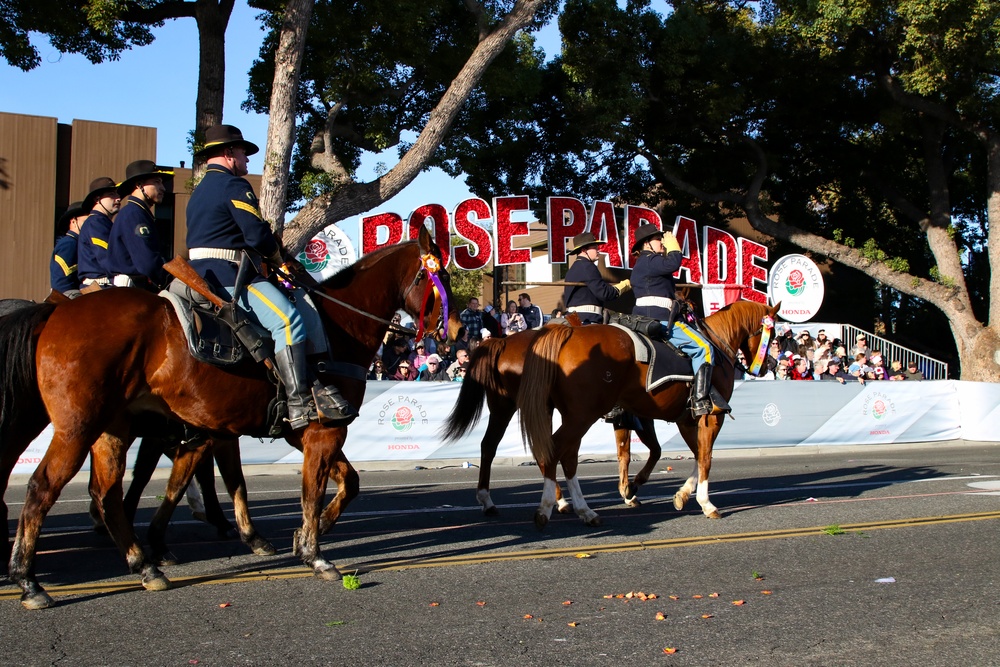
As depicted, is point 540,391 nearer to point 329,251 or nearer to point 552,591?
point 552,591

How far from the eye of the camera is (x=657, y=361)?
9.44 meters

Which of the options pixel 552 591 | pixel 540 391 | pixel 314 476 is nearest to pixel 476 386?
pixel 540 391

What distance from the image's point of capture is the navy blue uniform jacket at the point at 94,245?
7637 mm

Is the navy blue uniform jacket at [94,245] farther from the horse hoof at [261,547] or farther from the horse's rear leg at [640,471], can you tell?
the horse's rear leg at [640,471]

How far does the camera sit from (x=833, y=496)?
1070cm

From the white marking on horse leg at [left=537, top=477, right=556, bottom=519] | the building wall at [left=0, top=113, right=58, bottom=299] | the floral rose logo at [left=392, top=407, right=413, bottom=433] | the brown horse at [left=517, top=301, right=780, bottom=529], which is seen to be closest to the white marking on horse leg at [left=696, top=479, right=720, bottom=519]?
the brown horse at [left=517, top=301, right=780, bottom=529]

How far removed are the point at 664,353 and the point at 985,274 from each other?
30.3m

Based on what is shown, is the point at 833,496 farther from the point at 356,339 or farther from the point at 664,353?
the point at 356,339

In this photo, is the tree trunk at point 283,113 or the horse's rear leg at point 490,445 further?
the tree trunk at point 283,113

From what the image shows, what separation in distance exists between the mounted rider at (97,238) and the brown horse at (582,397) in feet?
12.2

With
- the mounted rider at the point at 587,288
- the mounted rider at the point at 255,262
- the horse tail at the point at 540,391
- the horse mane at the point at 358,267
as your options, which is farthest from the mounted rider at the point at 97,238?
the mounted rider at the point at 587,288

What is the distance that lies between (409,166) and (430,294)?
11.8 metres

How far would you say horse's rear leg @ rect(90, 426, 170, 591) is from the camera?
6.02m

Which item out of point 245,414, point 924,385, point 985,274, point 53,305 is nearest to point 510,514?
point 245,414
